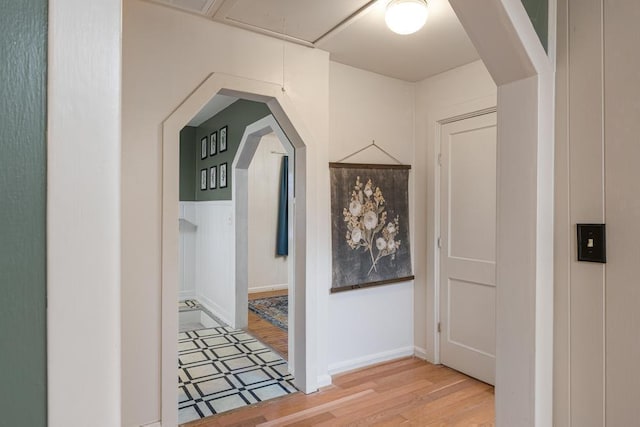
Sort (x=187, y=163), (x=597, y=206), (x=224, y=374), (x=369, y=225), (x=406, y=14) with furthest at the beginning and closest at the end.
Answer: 1. (x=187, y=163)
2. (x=369, y=225)
3. (x=224, y=374)
4. (x=406, y=14)
5. (x=597, y=206)

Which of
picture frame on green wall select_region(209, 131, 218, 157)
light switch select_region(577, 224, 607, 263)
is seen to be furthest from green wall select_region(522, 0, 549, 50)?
picture frame on green wall select_region(209, 131, 218, 157)

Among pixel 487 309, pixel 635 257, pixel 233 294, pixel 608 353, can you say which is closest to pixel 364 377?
pixel 487 309

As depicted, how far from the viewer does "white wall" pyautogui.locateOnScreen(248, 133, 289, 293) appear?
5891mm

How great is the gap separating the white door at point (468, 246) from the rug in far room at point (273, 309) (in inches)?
74.9

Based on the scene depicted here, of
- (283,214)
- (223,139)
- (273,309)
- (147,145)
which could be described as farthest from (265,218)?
(147,145)

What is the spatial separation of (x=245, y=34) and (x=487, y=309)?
2.57 m

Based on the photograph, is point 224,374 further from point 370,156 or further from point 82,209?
point 82,209

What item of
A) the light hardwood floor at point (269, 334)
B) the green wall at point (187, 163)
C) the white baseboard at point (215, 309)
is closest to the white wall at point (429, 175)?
the light hardwood floor at point (269, 334)

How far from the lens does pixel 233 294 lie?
4.10 m

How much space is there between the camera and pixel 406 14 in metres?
1.90

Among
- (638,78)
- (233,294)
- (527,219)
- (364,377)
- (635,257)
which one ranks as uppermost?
(638,78)

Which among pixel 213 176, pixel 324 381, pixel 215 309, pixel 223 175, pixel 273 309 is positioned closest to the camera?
pixel 324 381

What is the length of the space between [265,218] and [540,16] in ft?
16.7

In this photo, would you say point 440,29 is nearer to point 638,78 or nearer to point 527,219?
point 638,78
